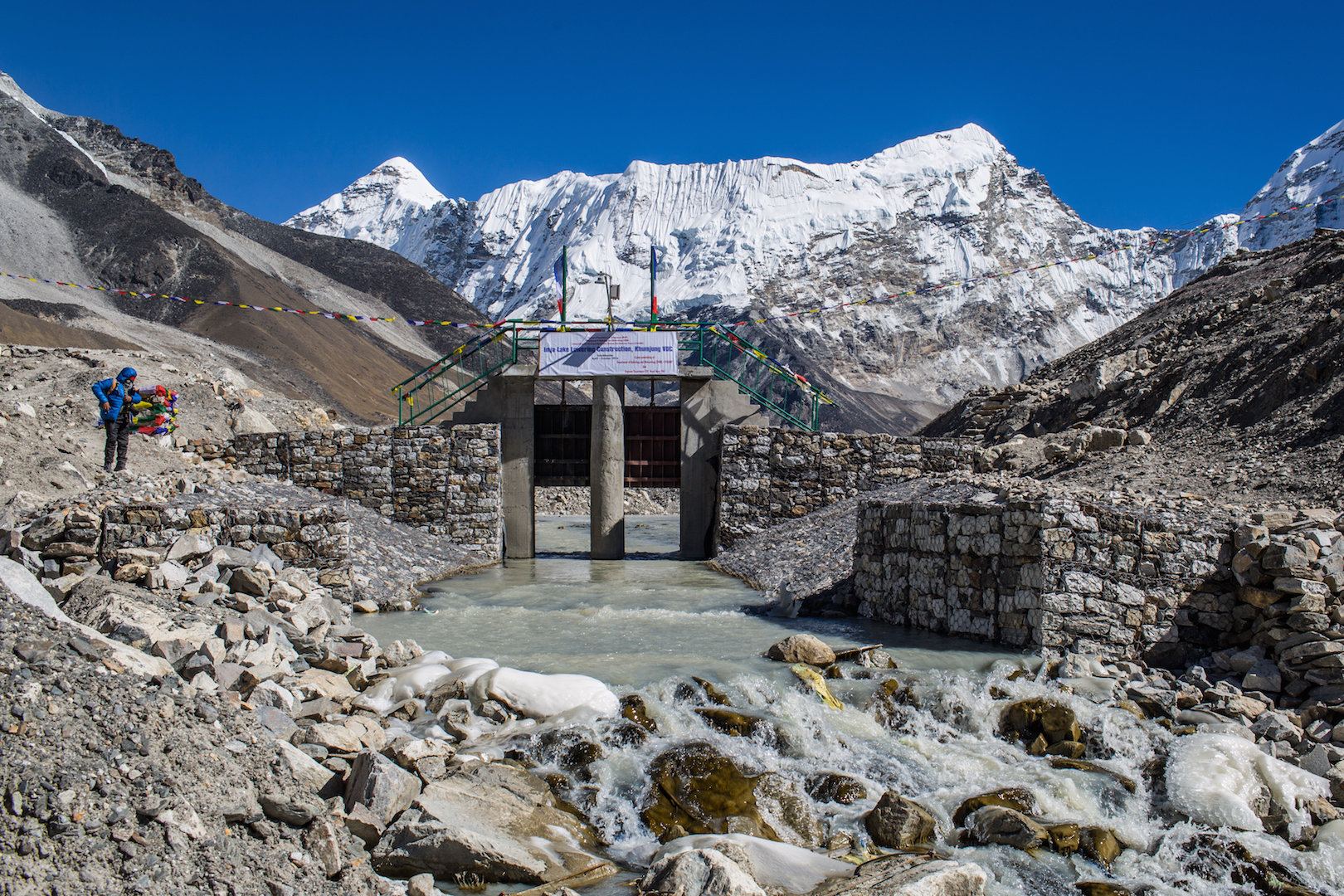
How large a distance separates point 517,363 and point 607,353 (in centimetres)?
199

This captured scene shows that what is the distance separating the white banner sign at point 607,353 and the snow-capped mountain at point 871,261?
75.1m

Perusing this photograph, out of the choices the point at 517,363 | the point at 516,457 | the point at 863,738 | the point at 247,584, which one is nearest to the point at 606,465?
the point at 516,457

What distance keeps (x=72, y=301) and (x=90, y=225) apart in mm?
14266

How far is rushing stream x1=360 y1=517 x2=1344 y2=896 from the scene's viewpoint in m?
5.62

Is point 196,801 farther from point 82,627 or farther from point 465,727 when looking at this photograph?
point 465,727

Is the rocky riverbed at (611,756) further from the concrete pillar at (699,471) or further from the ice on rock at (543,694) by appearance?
the concrete pillar at (699,471)

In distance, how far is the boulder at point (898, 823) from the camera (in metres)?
5.74

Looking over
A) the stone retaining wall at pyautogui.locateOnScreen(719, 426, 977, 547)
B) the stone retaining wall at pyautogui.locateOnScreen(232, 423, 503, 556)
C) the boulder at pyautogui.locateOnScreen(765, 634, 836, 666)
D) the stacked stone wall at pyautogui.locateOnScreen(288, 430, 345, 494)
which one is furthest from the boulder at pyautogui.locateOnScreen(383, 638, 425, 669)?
the stone retaining wall at pyautogui.locateOnScreen(719, 426, 977, 547)

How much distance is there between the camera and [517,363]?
18562mm

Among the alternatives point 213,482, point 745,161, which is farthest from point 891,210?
point 213,482

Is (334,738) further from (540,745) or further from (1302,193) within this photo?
(1302,193)

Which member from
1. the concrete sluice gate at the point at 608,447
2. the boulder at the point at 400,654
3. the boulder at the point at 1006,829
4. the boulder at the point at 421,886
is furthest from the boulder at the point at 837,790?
the concrete sluice gate at the point at 608,447

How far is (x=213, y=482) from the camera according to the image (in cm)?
1327

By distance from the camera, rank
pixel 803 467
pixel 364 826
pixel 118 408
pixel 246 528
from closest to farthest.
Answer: pixel 364 826, pixel 246 528, pixel 118 408, pixel 803 467
